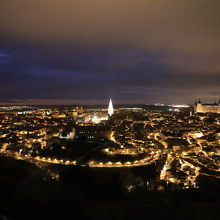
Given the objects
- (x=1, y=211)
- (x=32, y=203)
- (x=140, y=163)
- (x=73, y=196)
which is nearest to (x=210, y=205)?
(x=73, y=196)

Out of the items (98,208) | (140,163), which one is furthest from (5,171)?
(140,163)

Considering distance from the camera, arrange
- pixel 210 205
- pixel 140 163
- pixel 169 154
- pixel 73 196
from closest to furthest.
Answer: pixel 73 196 → pixel 210 205 → pixel 140 163 → pixel 169 154

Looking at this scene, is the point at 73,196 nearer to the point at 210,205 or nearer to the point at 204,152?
the point at 210,205

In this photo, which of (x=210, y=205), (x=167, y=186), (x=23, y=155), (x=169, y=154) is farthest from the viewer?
(x=169, y=154)

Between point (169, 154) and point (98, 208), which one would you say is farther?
point (169, 154)

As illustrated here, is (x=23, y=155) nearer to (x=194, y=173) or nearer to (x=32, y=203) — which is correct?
(x=194, y=173)

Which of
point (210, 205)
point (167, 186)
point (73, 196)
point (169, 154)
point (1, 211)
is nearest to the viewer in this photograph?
point (1, 211)

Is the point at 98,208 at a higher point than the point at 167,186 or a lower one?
higher

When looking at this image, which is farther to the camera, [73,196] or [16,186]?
[16,186]

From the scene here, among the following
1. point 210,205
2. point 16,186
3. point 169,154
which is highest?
point 16,186
